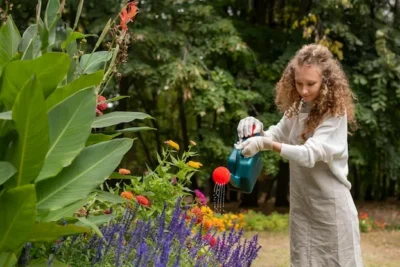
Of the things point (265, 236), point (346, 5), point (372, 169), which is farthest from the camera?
point (372, 169)

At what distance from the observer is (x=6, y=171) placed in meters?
2.13

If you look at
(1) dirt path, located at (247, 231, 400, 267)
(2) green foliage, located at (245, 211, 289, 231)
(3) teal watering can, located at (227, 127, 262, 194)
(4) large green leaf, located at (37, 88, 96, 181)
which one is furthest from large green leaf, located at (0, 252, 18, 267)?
(2) green foliage, located at (245, 211, 289, 231)

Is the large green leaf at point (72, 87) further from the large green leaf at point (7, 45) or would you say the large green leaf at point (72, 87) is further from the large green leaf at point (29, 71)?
the large green leaf at point (7, 45)

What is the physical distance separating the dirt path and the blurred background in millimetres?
1709

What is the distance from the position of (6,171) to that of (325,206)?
1.65m

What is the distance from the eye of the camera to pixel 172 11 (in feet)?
33.3

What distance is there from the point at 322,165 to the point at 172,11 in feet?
24.3

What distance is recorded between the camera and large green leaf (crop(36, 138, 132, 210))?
2281mm

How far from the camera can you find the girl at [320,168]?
10.1 ft

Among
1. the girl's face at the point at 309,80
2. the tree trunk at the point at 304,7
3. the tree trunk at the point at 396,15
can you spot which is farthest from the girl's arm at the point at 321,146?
the tree trunk at the point at 396,15

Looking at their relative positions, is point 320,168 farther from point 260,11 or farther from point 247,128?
point 260,11

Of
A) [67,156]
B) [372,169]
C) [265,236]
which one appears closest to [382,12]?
[372,169]

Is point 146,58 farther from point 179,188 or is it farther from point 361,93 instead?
point 179,188

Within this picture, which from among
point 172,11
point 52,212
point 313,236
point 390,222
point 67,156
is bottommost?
point 390,222
